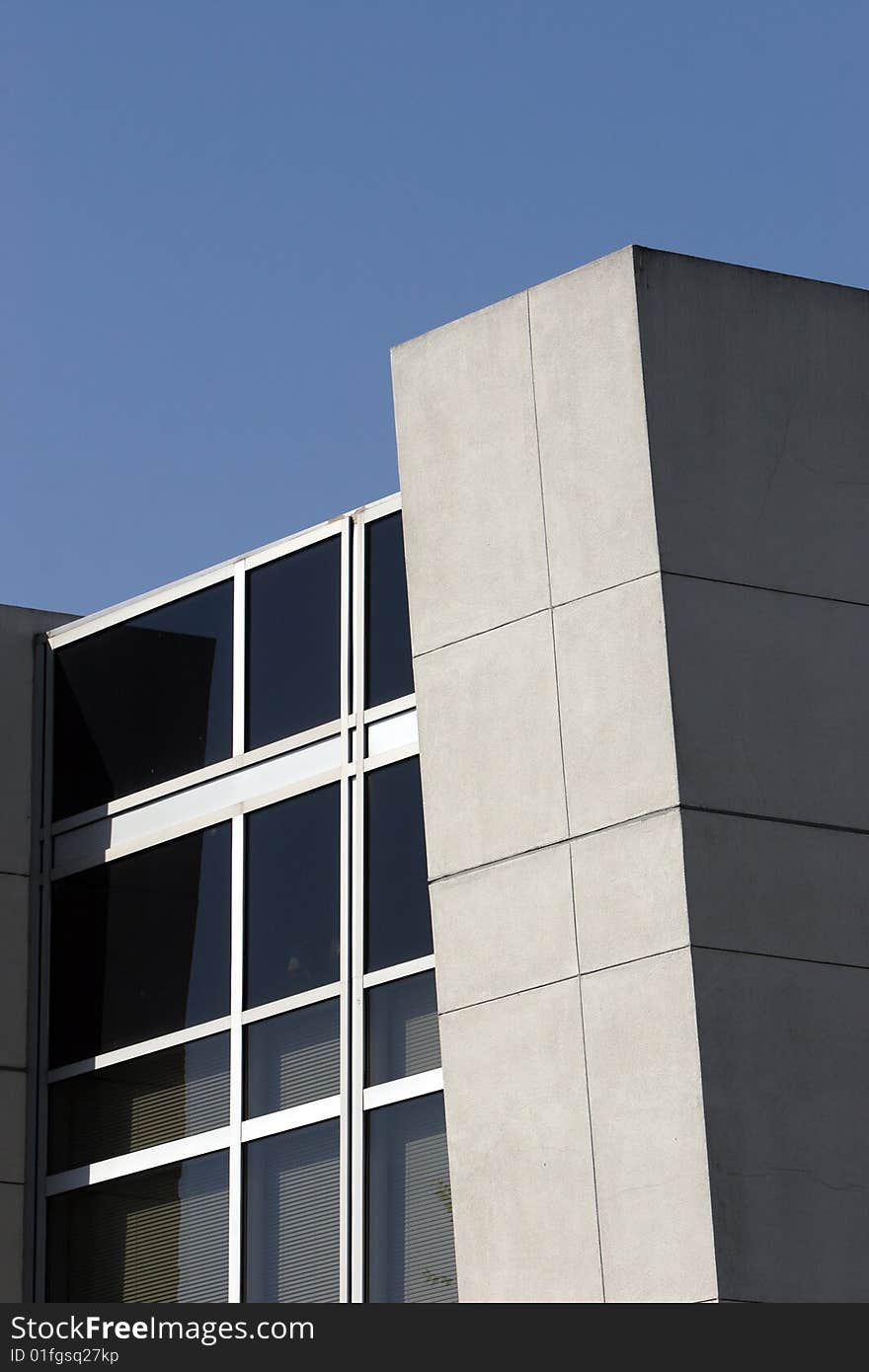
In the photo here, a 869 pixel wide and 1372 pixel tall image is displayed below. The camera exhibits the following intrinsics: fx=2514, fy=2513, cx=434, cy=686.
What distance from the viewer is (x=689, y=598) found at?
499 inches

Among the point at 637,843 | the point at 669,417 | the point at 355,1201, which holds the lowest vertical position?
the point at 355,1201

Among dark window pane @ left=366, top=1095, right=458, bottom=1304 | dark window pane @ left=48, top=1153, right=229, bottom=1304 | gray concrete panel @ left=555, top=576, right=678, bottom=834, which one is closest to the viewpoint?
gray concrete panel @ left=555, top=576, right=678, bottom=834

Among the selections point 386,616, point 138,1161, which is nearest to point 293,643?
point 386,616

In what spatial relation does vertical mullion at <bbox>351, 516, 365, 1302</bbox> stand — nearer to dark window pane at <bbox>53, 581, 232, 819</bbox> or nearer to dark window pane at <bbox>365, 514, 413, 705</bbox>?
dark window pane at <bbox>365, 514, 413, 705</bbox>

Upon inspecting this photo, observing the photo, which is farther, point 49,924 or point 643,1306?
point 49,924

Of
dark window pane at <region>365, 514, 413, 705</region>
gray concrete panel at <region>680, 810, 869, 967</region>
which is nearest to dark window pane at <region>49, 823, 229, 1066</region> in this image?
dark window pane at <region>365, 514, 413, 705</region>

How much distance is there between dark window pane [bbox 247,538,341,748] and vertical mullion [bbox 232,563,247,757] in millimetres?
43

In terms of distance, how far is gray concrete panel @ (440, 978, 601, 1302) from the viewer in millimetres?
12367

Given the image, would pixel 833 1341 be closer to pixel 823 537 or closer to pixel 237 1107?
pixel 823 537

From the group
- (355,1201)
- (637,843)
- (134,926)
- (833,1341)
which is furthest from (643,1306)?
(134,926)

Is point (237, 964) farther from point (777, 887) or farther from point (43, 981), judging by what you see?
point (777, 887)

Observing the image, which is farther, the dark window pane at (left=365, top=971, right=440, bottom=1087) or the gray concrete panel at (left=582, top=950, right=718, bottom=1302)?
the dark window pane at (left=365, top=971, right=440, bottom=1087)

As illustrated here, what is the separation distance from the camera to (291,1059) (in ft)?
50.1

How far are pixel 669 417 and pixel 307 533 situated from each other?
3741 millimetres
